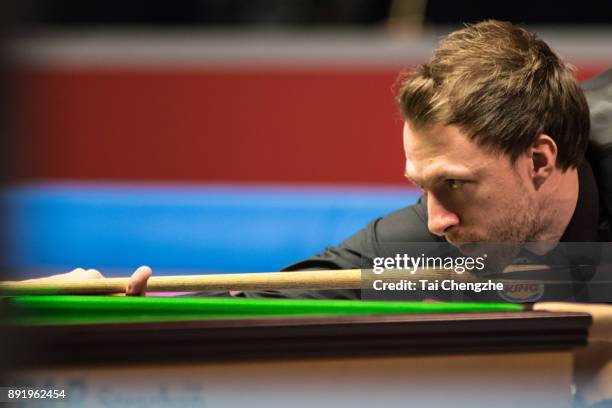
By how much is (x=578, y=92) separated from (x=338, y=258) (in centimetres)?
54

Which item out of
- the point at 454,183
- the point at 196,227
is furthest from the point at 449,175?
the point at 196,227

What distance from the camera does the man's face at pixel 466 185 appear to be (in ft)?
4.79

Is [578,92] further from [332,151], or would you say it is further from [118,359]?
[332,151]

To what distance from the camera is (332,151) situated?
3.81 meters

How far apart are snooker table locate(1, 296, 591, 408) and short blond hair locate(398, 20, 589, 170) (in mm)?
448

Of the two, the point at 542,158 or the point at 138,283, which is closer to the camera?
the point at 138,283

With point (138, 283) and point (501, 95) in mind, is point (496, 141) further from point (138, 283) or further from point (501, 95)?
point (138, 283)

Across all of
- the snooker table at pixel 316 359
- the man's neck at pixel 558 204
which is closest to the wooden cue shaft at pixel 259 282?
the snooker table at pixel 316 359

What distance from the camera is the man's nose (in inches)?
58.2

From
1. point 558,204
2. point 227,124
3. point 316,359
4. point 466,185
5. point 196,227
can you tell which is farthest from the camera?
point 227,124

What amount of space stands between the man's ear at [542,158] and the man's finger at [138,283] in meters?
0.68

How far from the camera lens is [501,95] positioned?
4.83ft

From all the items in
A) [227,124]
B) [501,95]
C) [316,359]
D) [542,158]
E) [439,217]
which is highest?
[227,124]

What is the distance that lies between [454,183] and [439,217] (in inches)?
2.5
